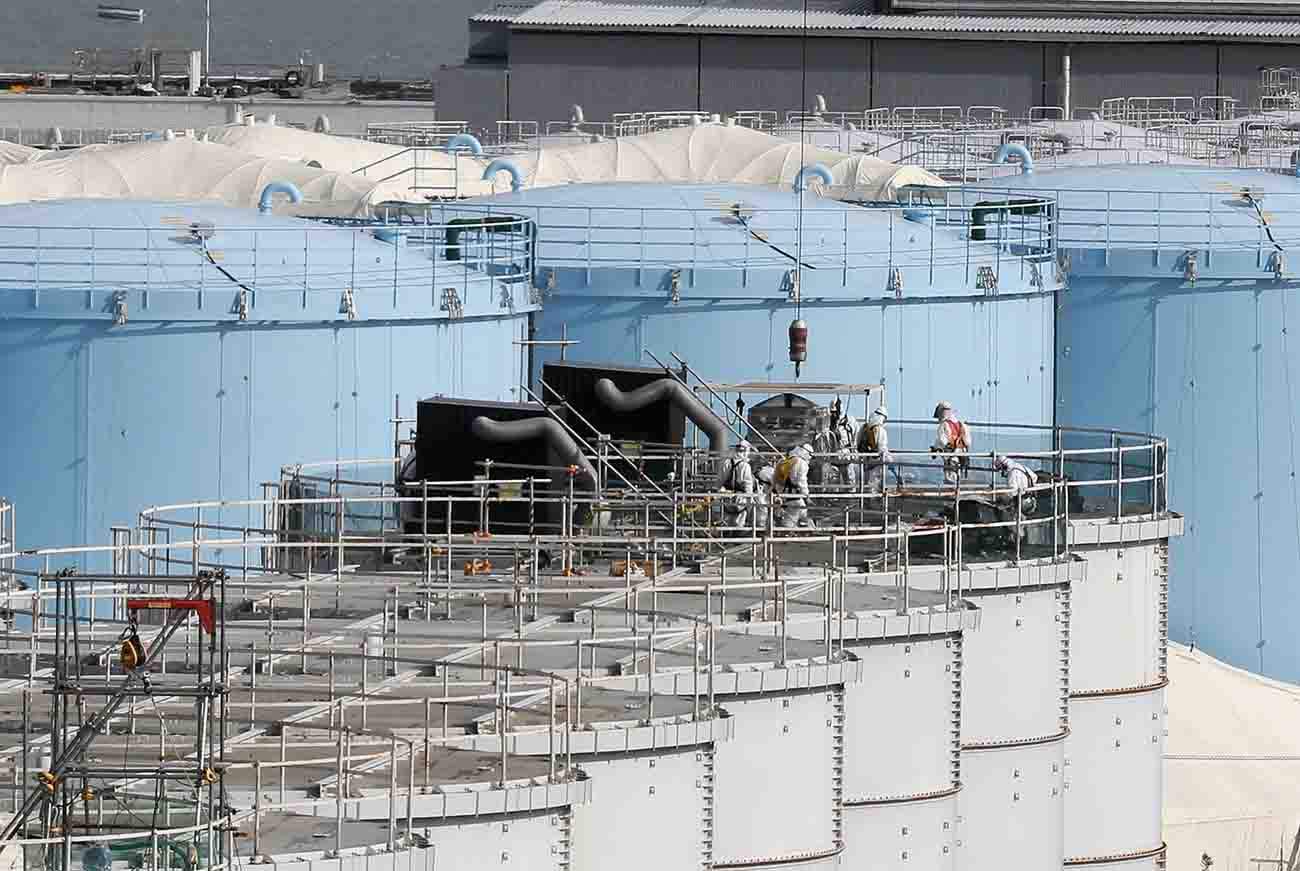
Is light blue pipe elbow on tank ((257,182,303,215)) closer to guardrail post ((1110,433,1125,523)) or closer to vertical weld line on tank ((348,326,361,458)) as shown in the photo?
vertical weld line on tank ((348,326,361,458))

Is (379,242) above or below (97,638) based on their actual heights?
above

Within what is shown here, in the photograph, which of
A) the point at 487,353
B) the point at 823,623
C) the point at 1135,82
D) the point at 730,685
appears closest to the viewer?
the point at 730,685

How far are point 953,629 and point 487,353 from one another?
51.9 ft

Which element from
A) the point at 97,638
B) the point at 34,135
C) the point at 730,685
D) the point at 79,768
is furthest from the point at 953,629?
the point at 34,135

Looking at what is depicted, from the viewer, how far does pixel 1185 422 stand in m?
57.2

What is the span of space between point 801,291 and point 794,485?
12.1 meters

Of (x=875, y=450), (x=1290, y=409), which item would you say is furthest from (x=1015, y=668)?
(x=1290, y=409)

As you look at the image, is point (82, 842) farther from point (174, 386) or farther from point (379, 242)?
point (379, 242)

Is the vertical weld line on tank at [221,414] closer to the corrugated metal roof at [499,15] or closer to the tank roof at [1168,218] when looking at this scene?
the tank roof at [1168,218]

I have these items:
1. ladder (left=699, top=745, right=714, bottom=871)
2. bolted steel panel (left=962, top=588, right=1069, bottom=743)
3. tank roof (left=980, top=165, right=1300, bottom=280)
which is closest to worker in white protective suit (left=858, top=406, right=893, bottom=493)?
bolted steel panel (left=962, top=588, right=1069, bottom=743)

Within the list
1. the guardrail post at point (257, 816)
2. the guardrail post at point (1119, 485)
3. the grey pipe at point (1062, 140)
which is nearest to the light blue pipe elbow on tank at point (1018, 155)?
the grey pipe at point (1062, 140)

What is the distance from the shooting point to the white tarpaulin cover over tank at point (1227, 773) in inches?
1903

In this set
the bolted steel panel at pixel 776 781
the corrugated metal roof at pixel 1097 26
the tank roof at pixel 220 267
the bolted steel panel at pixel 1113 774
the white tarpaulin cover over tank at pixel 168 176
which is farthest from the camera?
the corrugated metal roof at pixel 1097 26

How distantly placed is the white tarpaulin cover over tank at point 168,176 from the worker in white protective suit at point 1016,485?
79.7 feet
